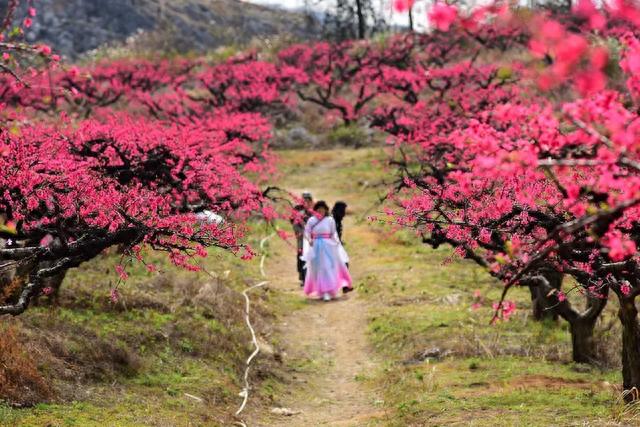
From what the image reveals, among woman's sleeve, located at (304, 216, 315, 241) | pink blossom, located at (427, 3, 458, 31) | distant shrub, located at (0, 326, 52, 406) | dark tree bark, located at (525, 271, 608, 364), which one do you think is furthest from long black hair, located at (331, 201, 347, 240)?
pink blossom, located at (427, 3, 458, 31)

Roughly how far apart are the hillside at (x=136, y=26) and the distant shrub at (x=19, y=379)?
56.4m

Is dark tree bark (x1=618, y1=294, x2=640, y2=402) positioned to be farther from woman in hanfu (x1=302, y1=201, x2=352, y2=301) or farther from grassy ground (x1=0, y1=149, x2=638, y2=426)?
woman in hanfu (x1=302, y1=201, x2=352, y2=301)

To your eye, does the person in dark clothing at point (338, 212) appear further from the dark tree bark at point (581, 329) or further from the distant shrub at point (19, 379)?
the distant shrub at point (19, 379)

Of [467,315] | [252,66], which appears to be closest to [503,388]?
[467,315]

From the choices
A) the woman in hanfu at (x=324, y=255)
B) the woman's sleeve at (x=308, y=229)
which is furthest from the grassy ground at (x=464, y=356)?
the woman's sleeve at (x=308, y=229)

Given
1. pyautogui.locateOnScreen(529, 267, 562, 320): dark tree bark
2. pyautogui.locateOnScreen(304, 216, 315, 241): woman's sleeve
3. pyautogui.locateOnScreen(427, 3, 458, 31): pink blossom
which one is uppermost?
pyautogui.locateOnScreen(427, 3, 458, 31): pink blossom

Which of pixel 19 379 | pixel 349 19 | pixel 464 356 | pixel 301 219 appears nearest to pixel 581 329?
pixel 464 356

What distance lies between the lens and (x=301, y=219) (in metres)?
15.2

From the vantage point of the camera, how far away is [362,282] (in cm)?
1661

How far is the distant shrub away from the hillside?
5637cm

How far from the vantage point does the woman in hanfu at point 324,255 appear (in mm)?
15547

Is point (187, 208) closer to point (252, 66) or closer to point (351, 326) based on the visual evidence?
point (351, 326)

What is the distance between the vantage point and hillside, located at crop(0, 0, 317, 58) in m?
69.2

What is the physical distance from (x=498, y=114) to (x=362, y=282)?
1260cm
